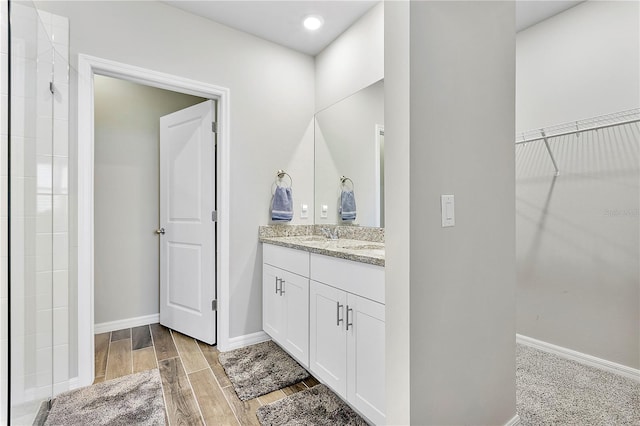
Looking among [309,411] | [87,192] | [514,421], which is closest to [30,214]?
[87,192]

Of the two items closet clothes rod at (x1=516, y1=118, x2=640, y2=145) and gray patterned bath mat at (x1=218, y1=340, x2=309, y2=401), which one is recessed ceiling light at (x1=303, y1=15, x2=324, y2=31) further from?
gray patterned bath mat at (x1=218, y1=340, x2=309, y2=401)

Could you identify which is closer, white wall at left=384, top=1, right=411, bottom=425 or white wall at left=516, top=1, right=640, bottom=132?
white wall at left=384, top=1, right=411, bottom=425

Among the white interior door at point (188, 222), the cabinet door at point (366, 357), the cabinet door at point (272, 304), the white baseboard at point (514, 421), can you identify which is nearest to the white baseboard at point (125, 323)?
the white interior door at point (188, 222)

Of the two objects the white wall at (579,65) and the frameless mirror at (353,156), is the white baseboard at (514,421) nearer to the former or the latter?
the frameless mirror at (353,156)

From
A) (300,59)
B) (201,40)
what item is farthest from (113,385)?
(300,59)

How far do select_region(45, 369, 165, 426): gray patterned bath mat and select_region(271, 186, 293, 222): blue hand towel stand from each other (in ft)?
4.63

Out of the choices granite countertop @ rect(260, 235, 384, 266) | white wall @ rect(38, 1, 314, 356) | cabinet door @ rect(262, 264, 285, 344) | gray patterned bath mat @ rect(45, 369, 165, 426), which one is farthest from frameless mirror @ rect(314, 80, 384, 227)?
gray patterned bath mat @ rect(45, 369, 165, 426)

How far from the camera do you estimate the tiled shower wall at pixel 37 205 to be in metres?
1.44

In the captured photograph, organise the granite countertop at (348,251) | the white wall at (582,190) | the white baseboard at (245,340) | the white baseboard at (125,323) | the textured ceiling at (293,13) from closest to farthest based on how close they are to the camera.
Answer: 1. the granite countertop at (348,251)
2. the white wall at (582,190)
3. the textured ceiling at (293,13)
4. the white baseboard at (245,340)
5. the white baseboard at (125,323)

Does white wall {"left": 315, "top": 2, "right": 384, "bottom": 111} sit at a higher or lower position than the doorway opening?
higher

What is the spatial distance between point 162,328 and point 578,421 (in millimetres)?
3054

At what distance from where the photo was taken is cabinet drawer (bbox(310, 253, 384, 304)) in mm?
1463

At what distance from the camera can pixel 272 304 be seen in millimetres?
2453

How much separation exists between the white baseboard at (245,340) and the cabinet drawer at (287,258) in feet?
2.04
